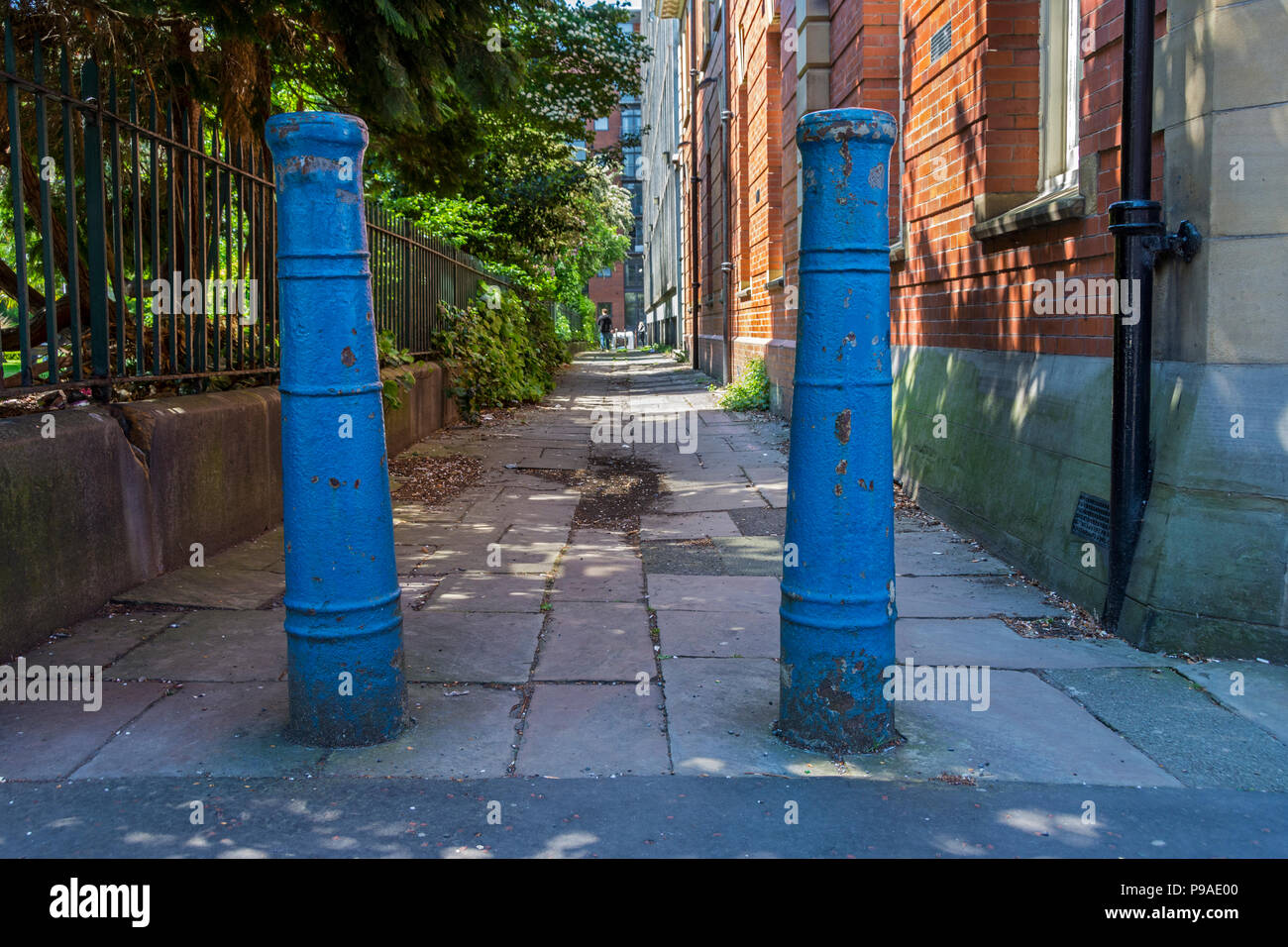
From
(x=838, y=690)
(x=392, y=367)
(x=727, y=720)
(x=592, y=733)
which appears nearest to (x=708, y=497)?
(x=392, y=367)

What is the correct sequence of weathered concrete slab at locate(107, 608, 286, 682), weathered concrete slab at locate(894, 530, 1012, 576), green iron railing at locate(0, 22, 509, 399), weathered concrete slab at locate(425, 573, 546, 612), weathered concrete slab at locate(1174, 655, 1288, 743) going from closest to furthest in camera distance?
weathered concrete slab at locate(1174, 655, 1288, 743) → weathered concrete slab at locate(107, 608, 286, 682) → green iron railing at locate(0, 22, 509, 399) → weathered concrete slab at locate(425, 573, 546, 612) → weathered concrete slab at locate(894, 530, 1012, 576)

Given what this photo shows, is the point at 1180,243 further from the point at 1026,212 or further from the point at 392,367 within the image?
the point at 392,367

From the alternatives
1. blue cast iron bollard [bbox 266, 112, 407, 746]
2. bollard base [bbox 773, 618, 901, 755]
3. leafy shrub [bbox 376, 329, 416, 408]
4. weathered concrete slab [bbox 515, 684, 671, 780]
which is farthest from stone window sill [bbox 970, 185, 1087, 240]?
leafy shrub [bbox 376, 329, 416, 408]

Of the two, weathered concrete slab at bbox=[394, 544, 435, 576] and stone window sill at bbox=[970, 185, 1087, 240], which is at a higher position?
stone window sill at bbox=[970, 185, 1087, 240]

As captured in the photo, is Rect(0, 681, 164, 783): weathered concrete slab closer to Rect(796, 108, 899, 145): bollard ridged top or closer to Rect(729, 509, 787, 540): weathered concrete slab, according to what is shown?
Rect(796, 108, 899, 145): bollard ridged top

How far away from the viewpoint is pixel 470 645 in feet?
13.8

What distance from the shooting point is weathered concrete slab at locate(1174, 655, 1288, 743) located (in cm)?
341

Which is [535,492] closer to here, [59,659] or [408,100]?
[408,100]

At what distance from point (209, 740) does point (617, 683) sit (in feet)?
4.33

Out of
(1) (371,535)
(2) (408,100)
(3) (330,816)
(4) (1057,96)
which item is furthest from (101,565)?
(4) (1057,96)

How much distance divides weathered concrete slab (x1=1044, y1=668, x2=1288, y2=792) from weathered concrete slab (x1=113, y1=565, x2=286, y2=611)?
3279 mm

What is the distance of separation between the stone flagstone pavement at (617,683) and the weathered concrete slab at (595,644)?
0.05 feet

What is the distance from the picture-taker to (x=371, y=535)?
3.14 metres

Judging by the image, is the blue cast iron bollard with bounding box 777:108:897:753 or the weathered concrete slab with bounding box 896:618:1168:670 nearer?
the blue cast iron bollard with bounding box 777:108:897:753
